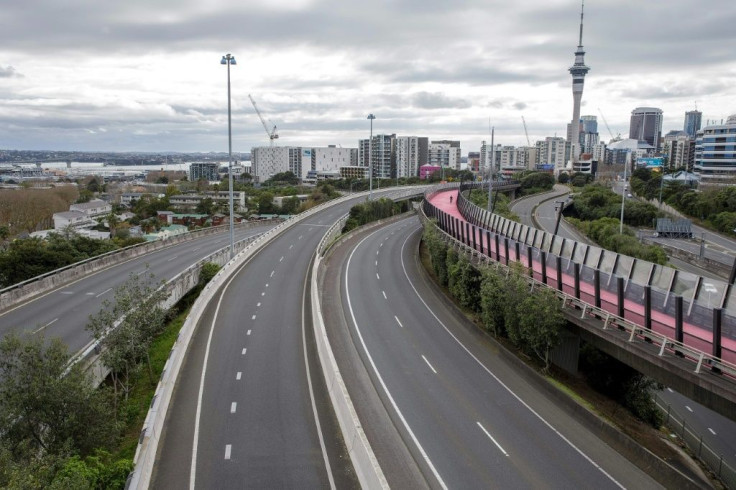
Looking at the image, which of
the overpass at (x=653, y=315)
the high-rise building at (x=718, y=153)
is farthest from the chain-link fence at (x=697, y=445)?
the high-rise building at (x=718, y=153)

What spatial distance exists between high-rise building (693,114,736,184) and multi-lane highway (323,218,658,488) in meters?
113

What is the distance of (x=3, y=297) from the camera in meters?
33.6

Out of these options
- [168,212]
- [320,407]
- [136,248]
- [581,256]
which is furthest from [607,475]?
[168,212]

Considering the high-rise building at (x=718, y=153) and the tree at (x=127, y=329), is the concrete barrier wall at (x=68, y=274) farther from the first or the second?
the high-rise building at (x=718, y=153)

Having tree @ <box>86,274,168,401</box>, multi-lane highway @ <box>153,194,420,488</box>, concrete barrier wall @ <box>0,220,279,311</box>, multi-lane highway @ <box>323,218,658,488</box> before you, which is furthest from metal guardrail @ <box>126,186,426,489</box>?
concrete barrier wall @ <box>0,220,279,311</box>

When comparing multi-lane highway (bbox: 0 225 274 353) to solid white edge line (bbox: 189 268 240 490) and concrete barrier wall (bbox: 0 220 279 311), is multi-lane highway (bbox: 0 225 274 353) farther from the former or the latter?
solid white edge line (bbox: 189 268 240 490)

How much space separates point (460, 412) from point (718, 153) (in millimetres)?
135237

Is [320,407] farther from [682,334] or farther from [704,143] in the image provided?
[704,143]

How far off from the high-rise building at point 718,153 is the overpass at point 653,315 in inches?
4494

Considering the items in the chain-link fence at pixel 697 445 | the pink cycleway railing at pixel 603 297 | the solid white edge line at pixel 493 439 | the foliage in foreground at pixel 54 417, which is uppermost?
the pink cycleway railing at pixel 603 297

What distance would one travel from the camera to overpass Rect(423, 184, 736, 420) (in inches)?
661

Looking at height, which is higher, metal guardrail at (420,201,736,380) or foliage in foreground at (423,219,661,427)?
metal guardrail at (420,201,736,380)

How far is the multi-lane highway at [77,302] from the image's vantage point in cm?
2916

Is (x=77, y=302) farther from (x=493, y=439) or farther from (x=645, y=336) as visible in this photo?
(x=645, y=336)
